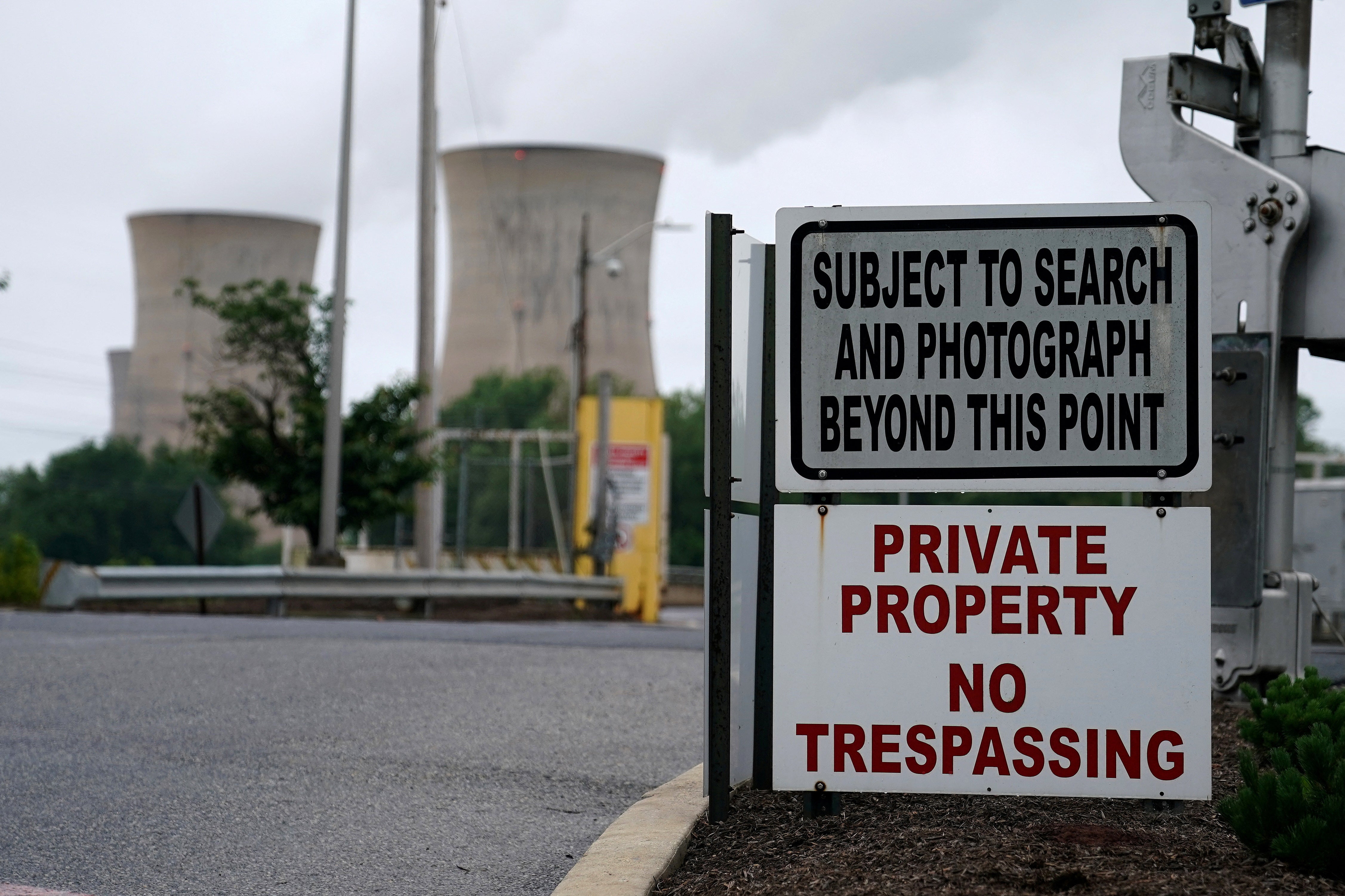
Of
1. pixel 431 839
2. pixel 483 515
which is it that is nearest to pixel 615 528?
pixel 431 839

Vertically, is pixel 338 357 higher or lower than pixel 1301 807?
higher

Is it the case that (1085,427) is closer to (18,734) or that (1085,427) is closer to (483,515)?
(18,734)

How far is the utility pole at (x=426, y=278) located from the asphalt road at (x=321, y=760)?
10.7 metres

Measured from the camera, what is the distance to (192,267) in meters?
46.2

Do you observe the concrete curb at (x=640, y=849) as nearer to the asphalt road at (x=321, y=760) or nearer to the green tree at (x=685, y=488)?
the asphalt road at (x=321, y=760)

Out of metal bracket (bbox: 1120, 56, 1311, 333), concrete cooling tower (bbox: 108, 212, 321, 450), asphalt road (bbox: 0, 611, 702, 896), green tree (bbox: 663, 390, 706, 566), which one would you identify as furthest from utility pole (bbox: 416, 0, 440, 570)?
green tree (bbox: 663, 390, 706, 566)

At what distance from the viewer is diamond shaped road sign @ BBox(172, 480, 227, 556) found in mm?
17109

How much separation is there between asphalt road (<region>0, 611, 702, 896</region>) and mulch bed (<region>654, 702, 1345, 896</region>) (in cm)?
55

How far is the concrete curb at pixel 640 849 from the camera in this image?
3.04 m

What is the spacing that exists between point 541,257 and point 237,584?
2832 centimetres

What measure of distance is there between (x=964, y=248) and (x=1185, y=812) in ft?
4.80

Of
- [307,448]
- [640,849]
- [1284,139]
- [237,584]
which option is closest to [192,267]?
[307,448]

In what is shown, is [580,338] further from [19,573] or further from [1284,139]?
[1284,139]

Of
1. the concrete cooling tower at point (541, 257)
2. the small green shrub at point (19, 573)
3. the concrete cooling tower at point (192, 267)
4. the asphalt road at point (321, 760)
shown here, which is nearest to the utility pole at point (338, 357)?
the small green shrub at point (19, 573)
